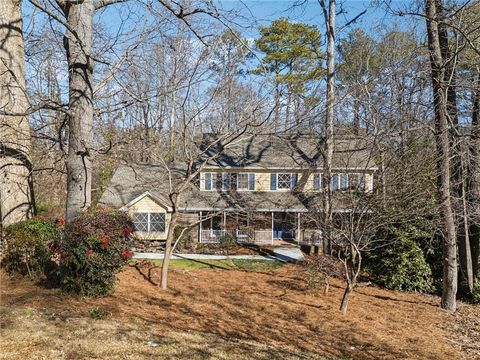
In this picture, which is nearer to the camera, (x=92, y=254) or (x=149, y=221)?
(x=92, y=254)

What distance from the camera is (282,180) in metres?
23.0

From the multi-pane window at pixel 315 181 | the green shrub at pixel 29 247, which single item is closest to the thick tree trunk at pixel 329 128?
the multi-pane window at pixel 315 181

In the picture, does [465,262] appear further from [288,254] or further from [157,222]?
[157,222]

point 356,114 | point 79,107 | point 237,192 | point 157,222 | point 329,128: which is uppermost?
point 356,114

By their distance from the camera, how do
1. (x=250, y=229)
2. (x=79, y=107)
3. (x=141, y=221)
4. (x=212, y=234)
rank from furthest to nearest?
(x=212, y=234), (x=250, y=229), (x=141, y=221), (x=79, y=107)

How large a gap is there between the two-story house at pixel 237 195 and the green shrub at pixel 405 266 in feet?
26.3

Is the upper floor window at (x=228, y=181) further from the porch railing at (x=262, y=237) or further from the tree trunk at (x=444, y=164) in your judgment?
the tree trunk at (x=444, y=164)

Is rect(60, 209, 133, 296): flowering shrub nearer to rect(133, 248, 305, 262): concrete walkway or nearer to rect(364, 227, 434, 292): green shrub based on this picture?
rect(364, 227, 434, 292): green shrub

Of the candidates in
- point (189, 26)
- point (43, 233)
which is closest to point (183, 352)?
point (43, 233)

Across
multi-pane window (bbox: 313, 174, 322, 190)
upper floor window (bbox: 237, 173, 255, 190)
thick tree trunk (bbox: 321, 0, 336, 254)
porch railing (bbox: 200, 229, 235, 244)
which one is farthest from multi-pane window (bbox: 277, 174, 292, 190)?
thick tree trunk (bbox: 321, 0, 336, 254)

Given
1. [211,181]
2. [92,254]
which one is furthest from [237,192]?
[92,254]

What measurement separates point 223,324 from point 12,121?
643 centimetres

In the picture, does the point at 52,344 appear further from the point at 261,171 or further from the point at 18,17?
the point at 261,171

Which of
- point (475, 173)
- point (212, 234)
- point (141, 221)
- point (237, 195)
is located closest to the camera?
point (475, 173)
